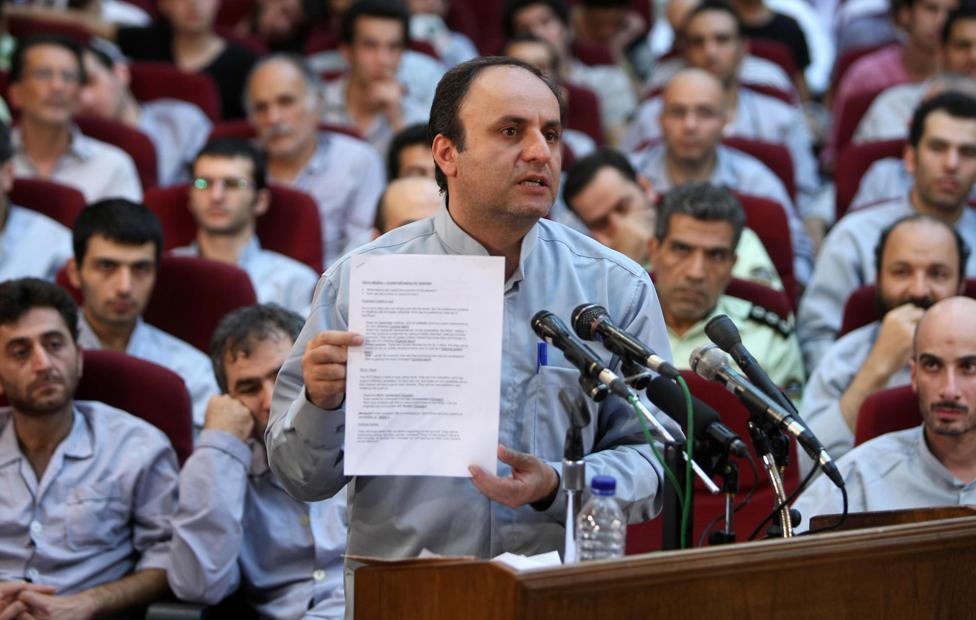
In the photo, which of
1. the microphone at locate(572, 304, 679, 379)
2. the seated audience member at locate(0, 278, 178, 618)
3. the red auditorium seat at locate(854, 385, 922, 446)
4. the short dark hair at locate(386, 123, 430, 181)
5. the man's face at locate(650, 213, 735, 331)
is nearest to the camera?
the microphone at locate(572, 304, 679, 379)

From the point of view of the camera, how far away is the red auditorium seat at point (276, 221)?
15.8ft

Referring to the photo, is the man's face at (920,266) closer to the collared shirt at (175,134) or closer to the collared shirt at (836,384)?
the collared shirt at (836,384)

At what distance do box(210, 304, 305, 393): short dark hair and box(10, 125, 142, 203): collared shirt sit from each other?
6.53 ft

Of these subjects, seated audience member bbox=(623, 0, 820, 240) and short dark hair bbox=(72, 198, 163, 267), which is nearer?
short dark hair bbox=(72, 198, 163, 267)

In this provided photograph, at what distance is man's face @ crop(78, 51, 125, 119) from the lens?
5.66 meters

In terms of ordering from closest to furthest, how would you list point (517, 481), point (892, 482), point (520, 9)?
point (517, 481) → point (892, 482) → point (520, 9)

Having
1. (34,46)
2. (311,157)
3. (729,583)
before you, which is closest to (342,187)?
(311,157)

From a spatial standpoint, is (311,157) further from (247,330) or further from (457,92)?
(457,92)

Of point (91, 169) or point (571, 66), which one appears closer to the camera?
point (91, 169)

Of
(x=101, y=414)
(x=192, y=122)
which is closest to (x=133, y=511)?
(x=101, y=414)

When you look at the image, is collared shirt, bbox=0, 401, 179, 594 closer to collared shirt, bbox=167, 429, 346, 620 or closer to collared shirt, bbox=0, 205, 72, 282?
collared shirt, bbox=167, 429, 346, 620

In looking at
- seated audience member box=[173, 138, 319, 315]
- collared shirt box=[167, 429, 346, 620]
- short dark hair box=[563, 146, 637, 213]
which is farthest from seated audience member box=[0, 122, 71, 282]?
short dark hair box=[563, 146, 637, 213]

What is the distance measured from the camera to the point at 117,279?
12.8 ft

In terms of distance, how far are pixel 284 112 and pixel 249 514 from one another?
253 centimetres
